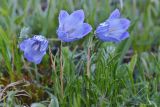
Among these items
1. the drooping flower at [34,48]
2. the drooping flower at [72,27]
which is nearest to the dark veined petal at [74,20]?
the drooping flower at [72,27]

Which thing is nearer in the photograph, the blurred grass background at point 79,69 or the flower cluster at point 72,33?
the flower cluster at point 72,33

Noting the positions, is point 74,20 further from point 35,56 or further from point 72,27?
point 35,56

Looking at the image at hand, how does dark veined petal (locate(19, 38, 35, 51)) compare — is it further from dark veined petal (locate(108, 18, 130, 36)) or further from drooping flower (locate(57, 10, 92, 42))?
dark veined petal (locate(108, 18, 130, 36))

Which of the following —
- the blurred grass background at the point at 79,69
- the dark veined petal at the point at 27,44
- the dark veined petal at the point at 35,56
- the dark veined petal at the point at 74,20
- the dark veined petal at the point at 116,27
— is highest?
the dark veined petal at the point at 74,20

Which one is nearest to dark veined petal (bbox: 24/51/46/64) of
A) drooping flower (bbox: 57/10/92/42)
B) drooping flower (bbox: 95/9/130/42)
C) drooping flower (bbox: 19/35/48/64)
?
drooping flower (bbox: 19/35/48/64)

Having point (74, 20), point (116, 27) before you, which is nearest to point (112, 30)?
point (116, 27)

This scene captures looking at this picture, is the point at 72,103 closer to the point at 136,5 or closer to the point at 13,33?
the point at 13,33

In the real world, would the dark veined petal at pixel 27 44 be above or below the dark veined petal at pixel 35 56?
above

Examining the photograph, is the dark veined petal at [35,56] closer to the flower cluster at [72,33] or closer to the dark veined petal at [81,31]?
the flower cluster at [72,33]
